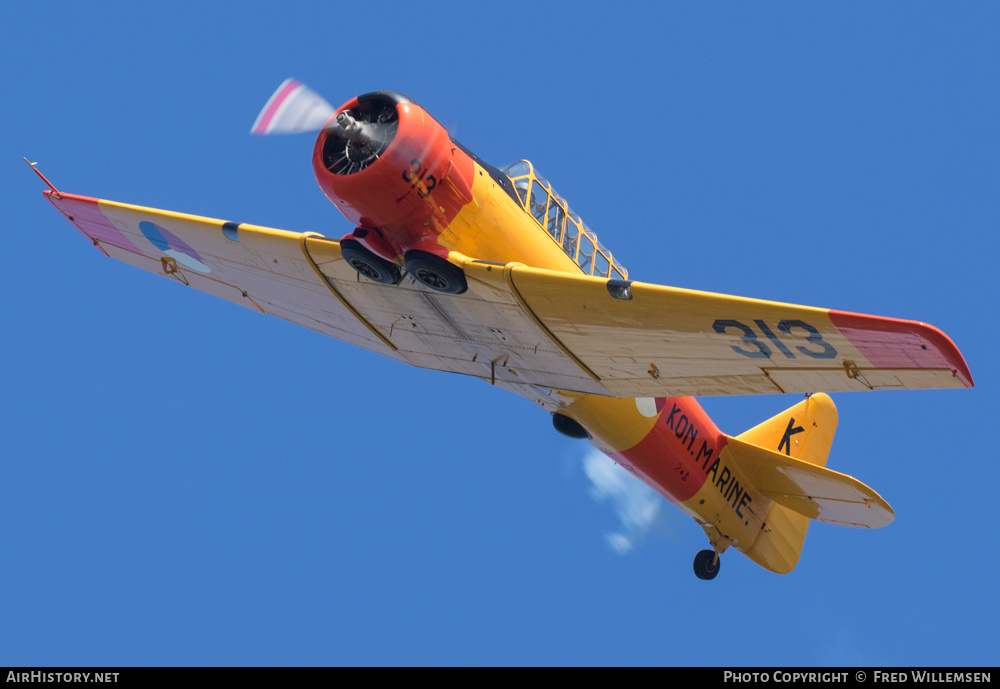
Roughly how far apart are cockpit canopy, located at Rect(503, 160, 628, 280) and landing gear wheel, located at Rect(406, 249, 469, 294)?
4.47 feet

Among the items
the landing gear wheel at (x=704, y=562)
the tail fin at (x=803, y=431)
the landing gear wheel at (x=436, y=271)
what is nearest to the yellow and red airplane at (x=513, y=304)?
the landing gear wheel at (x=436, y=271)

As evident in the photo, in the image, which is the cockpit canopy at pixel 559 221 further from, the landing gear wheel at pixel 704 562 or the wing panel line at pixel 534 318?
the landing gear wheel at pixel 704 562

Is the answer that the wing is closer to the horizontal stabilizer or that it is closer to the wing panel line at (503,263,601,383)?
the wing panel line at (503,263,601,383)

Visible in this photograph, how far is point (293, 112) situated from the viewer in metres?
11.4

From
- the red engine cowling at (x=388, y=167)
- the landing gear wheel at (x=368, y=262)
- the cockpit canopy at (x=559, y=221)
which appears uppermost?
the cockpit canopy at (x=559, y=221)

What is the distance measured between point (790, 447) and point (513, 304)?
788 cm

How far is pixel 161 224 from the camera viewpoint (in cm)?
1395

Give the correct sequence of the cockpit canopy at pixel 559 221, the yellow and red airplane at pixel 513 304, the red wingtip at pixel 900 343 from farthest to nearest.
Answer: the cockpit canopy at pixel 559 221
the yellow and red airplane at pixel 513 304
the red wingtip at pixel 900 343

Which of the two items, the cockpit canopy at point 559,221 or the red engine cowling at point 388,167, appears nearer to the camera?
the red engine cowling at point 388,167

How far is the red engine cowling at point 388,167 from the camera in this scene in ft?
36.3
